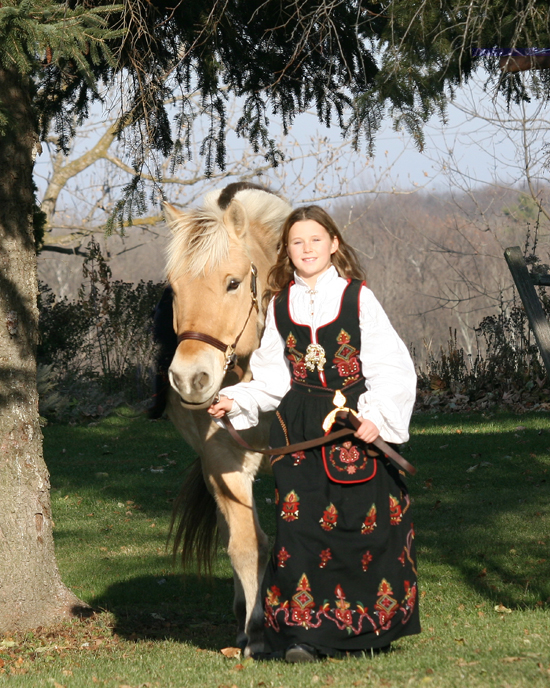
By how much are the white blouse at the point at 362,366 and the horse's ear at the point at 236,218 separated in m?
0.44

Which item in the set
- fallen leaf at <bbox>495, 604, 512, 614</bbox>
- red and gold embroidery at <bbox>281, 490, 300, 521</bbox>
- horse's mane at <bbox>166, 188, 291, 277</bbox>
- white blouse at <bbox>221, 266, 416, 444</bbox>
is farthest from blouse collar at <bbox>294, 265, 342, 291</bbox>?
fallen leaf at <bbox>495, 604, 512, 614</bbox>

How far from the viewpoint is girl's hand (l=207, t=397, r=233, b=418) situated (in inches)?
138

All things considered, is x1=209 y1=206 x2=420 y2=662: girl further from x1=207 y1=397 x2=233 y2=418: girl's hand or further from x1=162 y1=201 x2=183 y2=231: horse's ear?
x1=162 y1=201 x2=183 y2=231: horse's ear

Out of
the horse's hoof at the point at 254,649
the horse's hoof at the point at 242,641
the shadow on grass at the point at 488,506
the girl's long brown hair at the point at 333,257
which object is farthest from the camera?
the shadow on grass at the point at 488,506

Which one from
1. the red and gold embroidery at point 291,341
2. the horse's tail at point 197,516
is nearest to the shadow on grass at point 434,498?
the horse's tail at point 197,516

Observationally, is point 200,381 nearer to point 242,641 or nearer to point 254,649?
point 254,649

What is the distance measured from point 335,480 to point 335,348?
0.58 metres

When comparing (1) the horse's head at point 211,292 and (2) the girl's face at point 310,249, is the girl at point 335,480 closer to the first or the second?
(2) the girl's face at point 310,249

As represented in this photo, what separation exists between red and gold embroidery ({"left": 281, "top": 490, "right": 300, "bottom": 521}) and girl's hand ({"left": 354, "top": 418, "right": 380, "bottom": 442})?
42 centimetres

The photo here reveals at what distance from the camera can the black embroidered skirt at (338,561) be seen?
3.29 m

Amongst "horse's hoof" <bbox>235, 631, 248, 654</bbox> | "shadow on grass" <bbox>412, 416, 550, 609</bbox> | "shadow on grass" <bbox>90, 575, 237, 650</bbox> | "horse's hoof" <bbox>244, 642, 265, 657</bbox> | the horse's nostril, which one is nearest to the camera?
the horse's nostril

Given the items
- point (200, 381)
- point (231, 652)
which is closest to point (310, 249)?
point (200, 381)

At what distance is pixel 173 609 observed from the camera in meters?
5.14

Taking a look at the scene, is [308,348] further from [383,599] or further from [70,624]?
[70,624]
